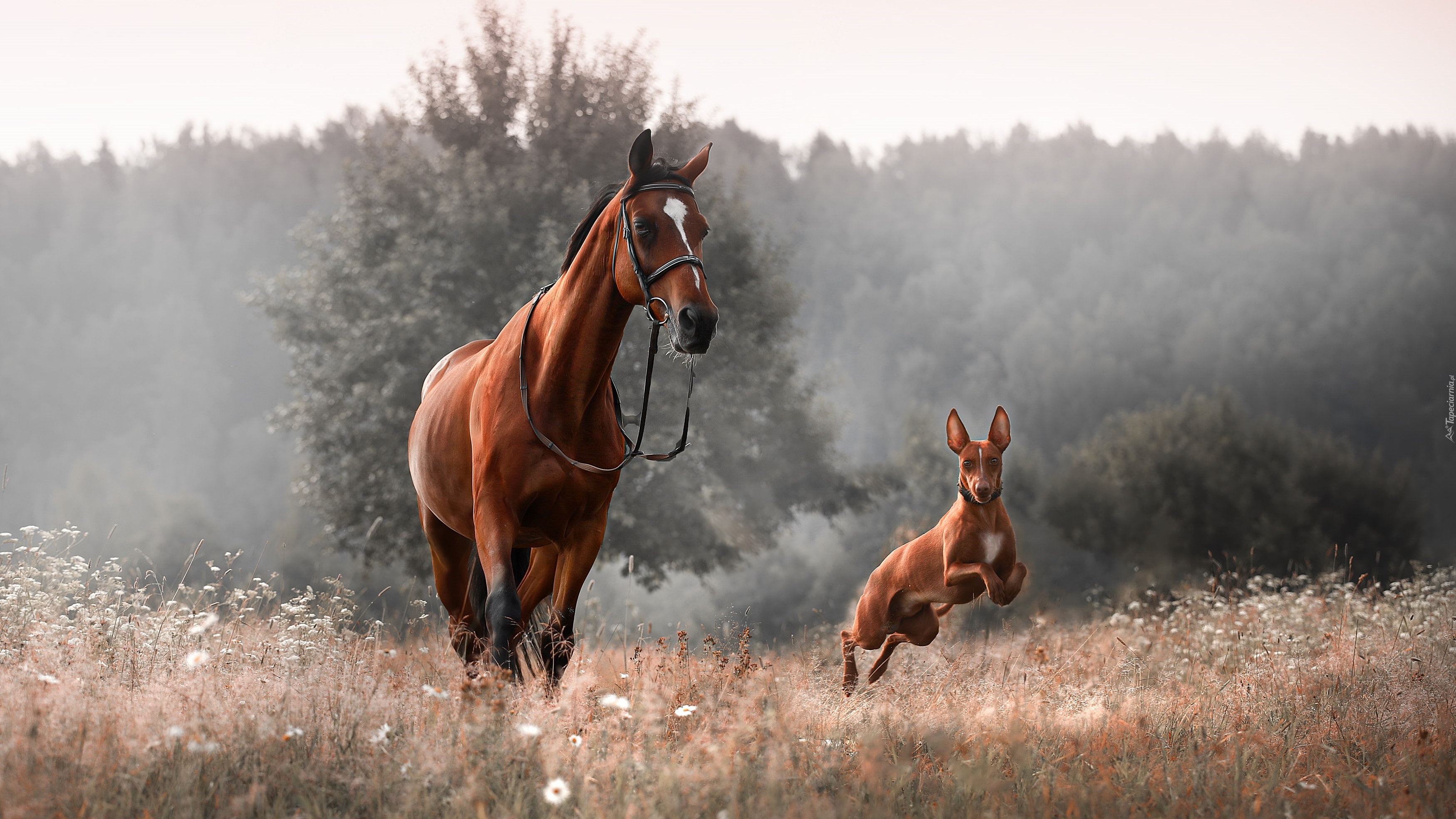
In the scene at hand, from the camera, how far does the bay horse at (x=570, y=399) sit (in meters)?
4.10

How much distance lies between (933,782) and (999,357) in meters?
43.0

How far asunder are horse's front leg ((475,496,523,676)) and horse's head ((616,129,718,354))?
1276 mm

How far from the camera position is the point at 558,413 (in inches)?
177

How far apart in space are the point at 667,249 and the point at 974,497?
2607 mm

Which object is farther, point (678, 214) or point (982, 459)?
point (982, 459)

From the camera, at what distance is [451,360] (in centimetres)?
642

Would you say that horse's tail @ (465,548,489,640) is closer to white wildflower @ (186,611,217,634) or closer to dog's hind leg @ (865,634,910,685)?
white wildflower @ (186,611,217,634)

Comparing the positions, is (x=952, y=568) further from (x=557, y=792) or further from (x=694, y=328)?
(x=557, y=792)

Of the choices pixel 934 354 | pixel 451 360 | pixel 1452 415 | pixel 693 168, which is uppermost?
pixel 934 354

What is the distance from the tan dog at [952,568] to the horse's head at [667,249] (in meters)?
2.23

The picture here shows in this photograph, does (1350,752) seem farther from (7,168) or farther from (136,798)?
(7,168)

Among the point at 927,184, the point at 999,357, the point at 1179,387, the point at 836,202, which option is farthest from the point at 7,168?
the point at 1179,387

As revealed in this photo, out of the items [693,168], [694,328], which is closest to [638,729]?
[694,328]

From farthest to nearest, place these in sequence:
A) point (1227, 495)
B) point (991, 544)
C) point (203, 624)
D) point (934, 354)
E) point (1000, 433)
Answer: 1. point (934, 354)
2. point (1227, 495)
3. point (1000, 433)
4. point (991, 544)
5. point (203, 624)
